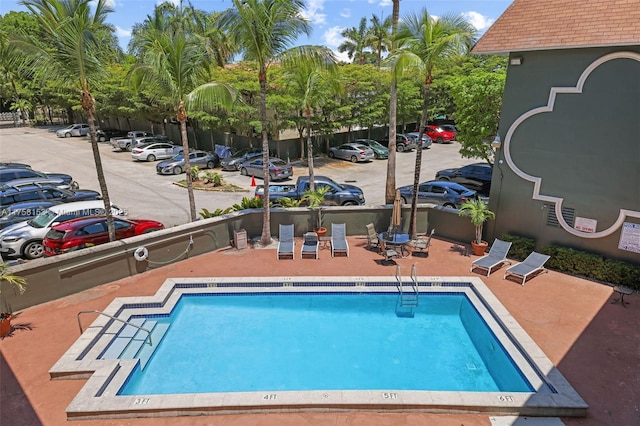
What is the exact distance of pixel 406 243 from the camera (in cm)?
1491

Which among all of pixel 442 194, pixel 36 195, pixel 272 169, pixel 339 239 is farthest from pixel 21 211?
pixel 442 194

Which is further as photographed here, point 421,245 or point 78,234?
point 421,245

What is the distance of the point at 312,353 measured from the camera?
10.3 meters

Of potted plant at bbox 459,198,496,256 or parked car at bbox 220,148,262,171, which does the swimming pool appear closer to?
potted plant at bbox 459,198,496,256

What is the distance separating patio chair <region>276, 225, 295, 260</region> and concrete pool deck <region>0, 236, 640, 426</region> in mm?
297

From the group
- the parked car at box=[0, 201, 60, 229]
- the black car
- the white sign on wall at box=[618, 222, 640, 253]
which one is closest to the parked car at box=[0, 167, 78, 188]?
the parked car at box=[0, 201, 60, 229]

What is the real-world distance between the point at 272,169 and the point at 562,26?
1807 centimetres

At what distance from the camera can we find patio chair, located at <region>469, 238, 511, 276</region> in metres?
13.8

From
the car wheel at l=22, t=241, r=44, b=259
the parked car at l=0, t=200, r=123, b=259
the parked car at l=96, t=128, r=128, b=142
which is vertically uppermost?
the parked car at l=96, t=128, r=128, b=142

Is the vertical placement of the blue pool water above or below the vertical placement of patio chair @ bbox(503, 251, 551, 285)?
below

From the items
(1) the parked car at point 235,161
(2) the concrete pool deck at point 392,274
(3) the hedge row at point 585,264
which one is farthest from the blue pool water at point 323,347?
(1) the parked car at point 235,161

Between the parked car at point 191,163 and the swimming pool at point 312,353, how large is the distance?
18.4 metres

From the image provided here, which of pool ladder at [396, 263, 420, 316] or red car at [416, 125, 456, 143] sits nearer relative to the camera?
pool ladder at [396, 263, 420, 316]

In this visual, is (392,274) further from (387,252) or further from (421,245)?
(421,245)
